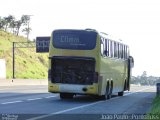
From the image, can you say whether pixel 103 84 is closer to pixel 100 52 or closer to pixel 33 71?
pixel 100 52

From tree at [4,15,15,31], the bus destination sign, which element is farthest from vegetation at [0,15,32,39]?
the bus destination sign

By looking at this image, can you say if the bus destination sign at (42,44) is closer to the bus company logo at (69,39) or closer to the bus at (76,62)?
the bus at (76,62)

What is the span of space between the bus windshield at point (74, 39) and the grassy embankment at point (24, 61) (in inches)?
2702

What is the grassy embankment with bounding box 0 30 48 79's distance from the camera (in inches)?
4090

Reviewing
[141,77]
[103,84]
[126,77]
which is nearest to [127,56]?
[126,77]

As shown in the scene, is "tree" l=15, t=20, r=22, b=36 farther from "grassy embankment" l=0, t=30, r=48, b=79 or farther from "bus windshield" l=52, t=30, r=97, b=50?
"bus windshield" l=52, t=30, r=97, b=50

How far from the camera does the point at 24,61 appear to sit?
110 m

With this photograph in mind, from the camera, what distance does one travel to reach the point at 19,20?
152m

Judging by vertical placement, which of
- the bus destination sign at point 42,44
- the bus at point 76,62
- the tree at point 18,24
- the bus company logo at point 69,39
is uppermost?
the tree at point 18,24

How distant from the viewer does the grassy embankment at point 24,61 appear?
10388cm

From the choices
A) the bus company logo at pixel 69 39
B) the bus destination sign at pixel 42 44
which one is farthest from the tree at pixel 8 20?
the bus company logo at pixel 69 39

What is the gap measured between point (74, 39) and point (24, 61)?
82.6 m

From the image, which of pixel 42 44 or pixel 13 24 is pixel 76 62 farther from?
pixel 13 24

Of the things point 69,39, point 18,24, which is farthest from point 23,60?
point 69,39
